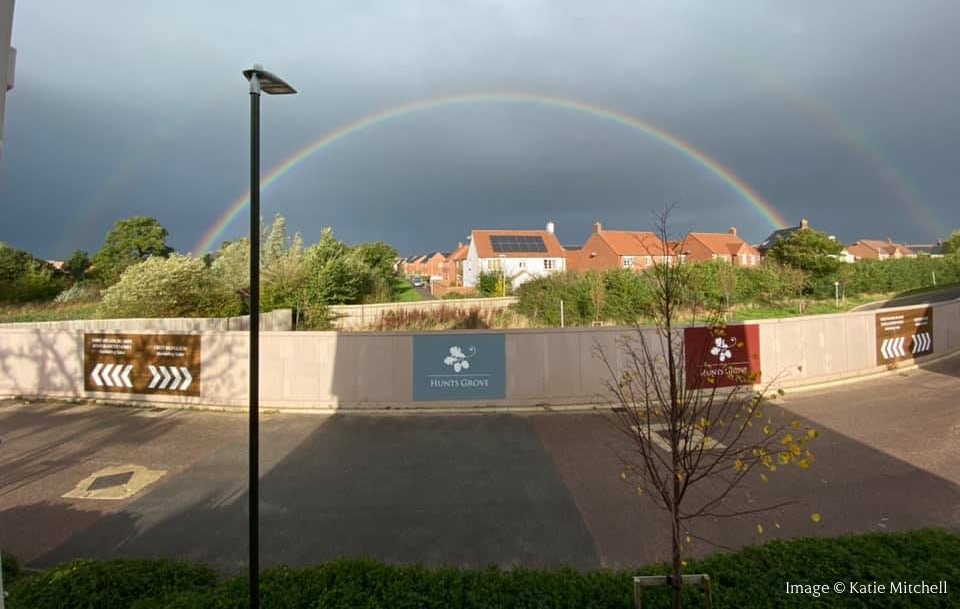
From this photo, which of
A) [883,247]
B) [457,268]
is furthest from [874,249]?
[457,268]

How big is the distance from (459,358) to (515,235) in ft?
160

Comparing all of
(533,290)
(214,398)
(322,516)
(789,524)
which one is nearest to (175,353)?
(214,398)

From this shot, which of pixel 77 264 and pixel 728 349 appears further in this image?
pixel 77 264

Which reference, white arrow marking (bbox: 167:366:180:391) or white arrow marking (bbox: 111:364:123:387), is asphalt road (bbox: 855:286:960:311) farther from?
white arrow marking (bbox: 111:364:123:387)

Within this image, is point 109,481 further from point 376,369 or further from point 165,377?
point 376,369

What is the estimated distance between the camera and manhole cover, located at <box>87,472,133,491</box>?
6250mm

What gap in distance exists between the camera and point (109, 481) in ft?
21.1

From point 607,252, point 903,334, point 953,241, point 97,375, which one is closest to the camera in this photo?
point 97,375

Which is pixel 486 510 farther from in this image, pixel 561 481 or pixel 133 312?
pixel 133 312

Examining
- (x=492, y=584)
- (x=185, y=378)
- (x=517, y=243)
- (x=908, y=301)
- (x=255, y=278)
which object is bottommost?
(x=492, y=584)

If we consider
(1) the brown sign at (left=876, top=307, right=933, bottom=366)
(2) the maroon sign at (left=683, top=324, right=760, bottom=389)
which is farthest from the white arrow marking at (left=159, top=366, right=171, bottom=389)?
(1) the brown sign at (left=876, top=307, right=933, bottom=366)

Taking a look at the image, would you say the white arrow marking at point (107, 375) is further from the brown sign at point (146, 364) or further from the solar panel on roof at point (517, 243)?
the solar panel on roof at point (517, 243)

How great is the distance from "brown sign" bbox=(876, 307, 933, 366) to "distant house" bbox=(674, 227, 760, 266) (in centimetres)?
4372

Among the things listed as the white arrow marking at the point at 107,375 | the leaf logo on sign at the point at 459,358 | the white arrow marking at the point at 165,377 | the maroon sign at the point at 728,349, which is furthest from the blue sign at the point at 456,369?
the white arrow marking at the point at 107,375
